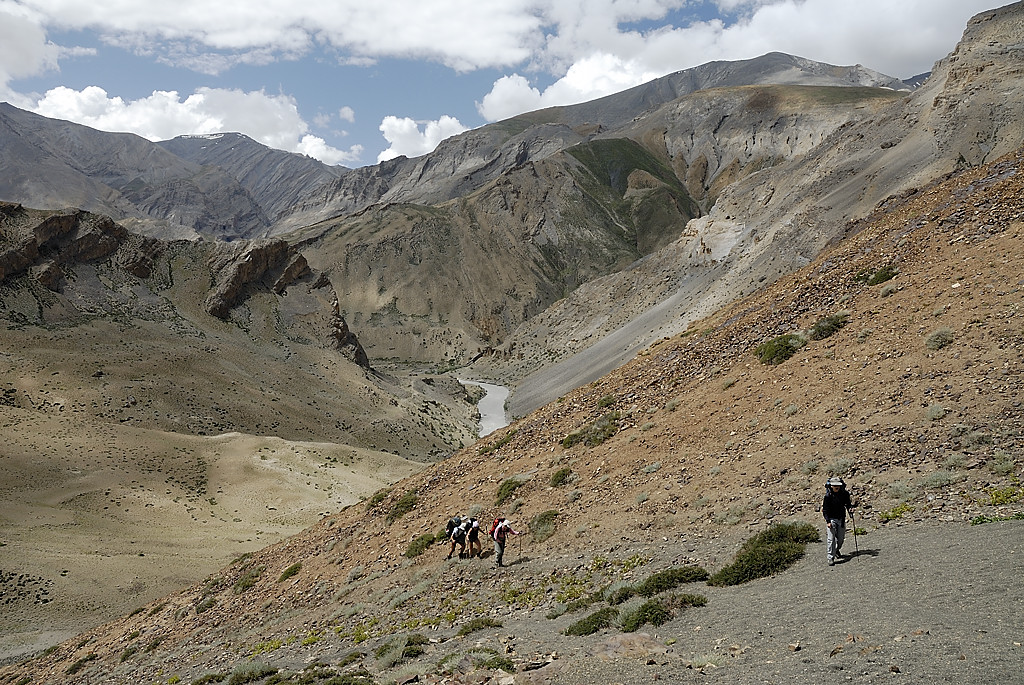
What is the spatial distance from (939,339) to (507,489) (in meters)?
11.5

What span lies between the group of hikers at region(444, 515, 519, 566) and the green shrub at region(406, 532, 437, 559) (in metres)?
1.21

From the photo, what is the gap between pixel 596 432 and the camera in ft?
65.8

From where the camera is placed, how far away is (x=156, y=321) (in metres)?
67.8

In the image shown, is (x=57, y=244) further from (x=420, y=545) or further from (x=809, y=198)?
(x=809, y=198)

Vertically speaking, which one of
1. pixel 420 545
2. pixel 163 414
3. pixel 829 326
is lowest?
pixel 420 545

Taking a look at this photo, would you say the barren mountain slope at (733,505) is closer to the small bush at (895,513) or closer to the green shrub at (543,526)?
the small bush at (895,513)

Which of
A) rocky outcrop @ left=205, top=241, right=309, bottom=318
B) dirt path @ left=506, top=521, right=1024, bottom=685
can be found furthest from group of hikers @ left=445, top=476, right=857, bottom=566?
rocky outcrop @ left=205, top=241, right=309, bottom=318

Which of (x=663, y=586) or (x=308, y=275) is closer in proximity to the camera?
(x=663, y=586)

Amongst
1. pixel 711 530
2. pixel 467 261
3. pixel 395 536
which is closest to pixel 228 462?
pixel 395 536

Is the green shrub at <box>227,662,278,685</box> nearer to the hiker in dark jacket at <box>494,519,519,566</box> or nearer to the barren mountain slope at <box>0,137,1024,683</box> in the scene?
the barren mountain slope at <box>0,137,1024,683</box>

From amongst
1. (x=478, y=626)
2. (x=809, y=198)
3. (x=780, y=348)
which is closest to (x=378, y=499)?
(x=478, y=626)

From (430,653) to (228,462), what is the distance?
1505 inches

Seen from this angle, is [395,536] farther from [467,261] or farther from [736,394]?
[467,261]

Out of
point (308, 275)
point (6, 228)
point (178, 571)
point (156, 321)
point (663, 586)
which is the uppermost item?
point (6, 228)
